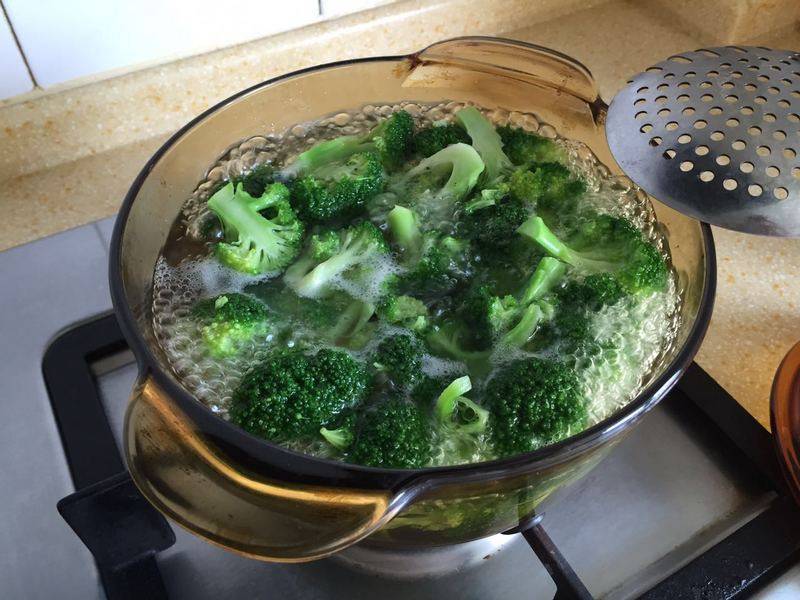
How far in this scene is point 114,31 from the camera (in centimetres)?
84

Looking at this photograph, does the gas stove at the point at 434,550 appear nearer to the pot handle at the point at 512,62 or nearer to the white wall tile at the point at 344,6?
the pot handle at the point at 512,62

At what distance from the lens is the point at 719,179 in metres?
0.53

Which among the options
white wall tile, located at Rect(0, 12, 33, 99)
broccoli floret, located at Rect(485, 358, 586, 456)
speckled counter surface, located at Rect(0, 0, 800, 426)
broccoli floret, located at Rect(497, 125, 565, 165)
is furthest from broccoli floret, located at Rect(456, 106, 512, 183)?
white wall tile, located at Rect(0, 12, 33, 99)

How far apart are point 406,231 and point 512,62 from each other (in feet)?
0.66

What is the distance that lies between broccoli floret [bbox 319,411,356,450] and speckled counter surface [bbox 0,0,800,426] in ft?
1.53

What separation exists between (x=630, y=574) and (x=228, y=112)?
1.80 ft

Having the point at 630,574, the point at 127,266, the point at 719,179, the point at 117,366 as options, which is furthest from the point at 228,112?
the point at 630,574

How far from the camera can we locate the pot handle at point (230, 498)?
422mm

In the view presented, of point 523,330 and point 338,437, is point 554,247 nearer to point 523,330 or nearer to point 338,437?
point 523,330

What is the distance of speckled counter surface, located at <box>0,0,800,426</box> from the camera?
84cm

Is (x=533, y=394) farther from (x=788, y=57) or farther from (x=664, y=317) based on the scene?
(x=788, y=57)

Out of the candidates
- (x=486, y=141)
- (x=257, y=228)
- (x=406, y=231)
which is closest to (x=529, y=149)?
(x=486, y=141)

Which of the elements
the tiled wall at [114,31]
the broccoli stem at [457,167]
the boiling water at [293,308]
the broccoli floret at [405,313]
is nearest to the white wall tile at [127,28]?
the tiled wall at [114,31]

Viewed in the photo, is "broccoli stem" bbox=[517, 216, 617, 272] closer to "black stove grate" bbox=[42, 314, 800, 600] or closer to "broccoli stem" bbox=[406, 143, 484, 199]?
"broccoli stem" bbox=[406, 143, 484, 199]
